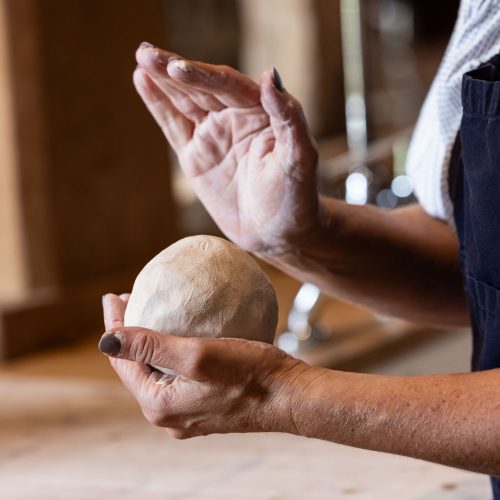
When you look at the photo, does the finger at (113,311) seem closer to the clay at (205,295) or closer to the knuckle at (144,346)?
the clay at (205,295)

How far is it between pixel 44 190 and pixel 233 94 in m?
2.33

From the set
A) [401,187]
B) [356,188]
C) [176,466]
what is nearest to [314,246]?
[176,466]

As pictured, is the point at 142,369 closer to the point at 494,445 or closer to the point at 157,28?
the point at 494,445

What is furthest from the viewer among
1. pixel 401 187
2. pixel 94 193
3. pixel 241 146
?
pixel 94 193

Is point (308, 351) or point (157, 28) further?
point (157, 28)

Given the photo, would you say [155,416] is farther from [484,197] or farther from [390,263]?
[390,263]

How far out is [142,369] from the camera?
3.29ft

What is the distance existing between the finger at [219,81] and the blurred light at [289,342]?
2.15 m

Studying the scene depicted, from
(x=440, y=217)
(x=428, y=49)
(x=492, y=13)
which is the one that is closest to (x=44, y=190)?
(x=440, y=217)

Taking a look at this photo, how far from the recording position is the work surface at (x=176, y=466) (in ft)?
5.11

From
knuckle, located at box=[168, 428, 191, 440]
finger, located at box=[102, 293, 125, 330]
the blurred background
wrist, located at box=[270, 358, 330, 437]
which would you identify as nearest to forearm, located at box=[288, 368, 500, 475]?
wrist, located at box=[270, 358, 330, 437]

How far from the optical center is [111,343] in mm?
940

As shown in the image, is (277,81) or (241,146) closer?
(277,81)

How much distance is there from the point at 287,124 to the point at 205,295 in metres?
Result: 0.25
